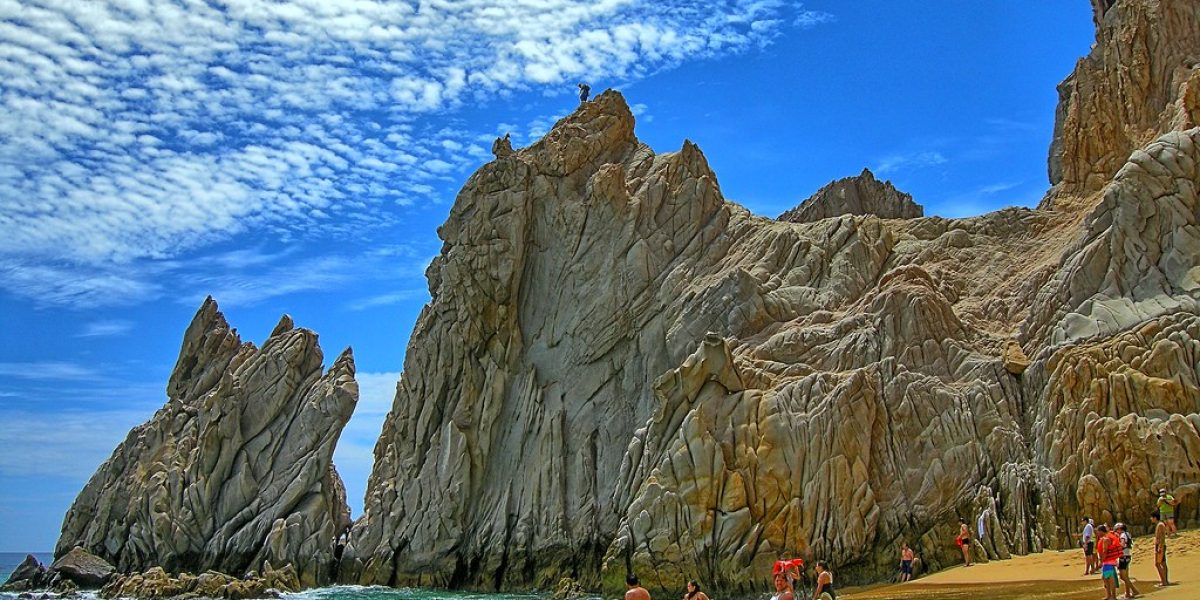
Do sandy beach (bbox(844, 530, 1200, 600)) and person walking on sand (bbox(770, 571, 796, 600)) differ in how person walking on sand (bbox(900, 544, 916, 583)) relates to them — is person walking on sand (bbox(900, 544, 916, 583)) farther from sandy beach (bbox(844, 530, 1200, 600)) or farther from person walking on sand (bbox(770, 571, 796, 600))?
person walking on sand (bbox(770, 571, 796, 600))

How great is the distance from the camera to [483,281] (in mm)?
52750

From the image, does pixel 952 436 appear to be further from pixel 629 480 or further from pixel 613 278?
pixel 613 278

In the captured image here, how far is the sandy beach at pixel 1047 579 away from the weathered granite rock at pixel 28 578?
44812 millimetres

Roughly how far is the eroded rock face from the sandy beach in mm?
31941

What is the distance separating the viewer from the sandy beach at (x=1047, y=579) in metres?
23.4

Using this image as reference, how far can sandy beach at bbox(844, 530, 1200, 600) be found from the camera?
Result: 2338cm

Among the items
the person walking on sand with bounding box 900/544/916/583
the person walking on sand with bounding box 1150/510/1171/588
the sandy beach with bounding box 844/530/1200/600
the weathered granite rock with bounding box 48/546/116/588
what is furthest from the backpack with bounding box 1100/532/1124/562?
the weathered granite rock with bounding box 48/546/116/588

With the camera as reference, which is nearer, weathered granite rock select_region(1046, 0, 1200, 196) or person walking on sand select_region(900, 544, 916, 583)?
person walking on sand select_region(900, 544, 916, 583)

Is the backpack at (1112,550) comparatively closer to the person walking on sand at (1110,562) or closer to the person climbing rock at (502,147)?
the person walking on sand at (1110,562)

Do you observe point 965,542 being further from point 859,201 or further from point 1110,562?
point 859,201

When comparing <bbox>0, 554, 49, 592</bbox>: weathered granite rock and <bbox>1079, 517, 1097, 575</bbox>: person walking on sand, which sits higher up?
<bbox>0, 554, 49, 592</bbox>: weathered granite rock

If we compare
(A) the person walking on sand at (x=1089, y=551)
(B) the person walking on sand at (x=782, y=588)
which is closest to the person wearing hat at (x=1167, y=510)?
(A) the person walking on sand at (x=1089, y=551)

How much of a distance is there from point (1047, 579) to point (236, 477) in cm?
4297

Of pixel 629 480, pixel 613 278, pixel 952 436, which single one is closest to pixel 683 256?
pixel 613 278
